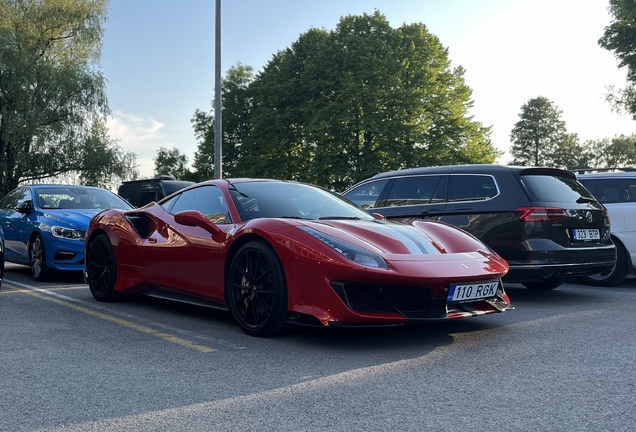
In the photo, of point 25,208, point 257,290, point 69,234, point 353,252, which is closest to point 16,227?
point 25,208

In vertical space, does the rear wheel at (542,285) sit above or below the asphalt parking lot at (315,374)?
above

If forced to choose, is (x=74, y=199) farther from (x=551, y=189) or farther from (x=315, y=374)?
(x=315, y=374)

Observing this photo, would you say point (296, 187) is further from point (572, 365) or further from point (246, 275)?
point (572, 365)

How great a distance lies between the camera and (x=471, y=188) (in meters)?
7.85

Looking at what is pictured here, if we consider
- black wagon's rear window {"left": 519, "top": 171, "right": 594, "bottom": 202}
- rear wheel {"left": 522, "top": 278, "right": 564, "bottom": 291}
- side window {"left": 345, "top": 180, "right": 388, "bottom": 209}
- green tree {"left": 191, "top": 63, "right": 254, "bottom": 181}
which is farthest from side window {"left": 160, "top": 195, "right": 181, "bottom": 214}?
green tree {"left": 191, "top": 63, "right": 254, "bottom": 181}

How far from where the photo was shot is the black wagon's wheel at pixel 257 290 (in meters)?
4.99

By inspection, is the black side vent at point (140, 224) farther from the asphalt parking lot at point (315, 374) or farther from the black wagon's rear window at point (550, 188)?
the black wagon's rear window at point (550, 188)

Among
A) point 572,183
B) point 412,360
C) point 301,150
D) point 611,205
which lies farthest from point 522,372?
point 301,150

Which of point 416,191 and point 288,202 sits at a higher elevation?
point 416,191

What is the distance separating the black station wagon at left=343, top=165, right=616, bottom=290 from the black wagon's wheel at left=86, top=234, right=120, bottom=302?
3639mm

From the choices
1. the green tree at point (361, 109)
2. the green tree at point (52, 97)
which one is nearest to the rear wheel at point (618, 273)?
the green tree at point (361, 109)

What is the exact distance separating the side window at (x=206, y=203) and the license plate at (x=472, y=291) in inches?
80.1

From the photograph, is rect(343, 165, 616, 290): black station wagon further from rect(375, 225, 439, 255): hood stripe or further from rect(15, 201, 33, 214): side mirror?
rect(15, 201, 33, 214): side mirror

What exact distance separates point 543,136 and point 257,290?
66.5 meters
